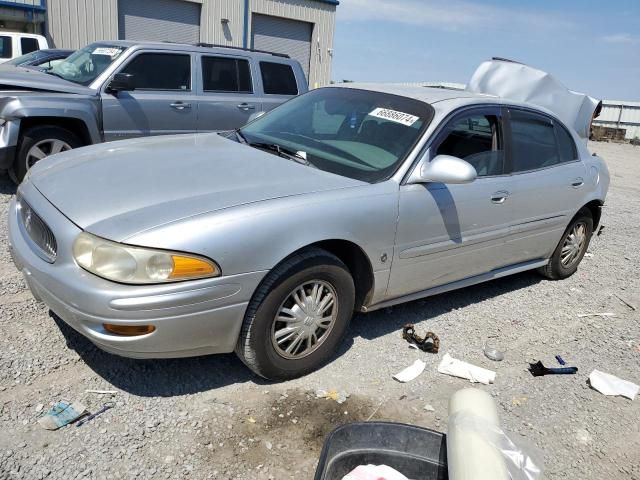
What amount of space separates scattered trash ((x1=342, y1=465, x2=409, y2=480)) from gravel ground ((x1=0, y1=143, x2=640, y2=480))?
0.70 metres

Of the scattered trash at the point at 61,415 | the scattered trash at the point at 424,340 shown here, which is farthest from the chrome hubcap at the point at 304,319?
the scattered trash at the point at 61,415

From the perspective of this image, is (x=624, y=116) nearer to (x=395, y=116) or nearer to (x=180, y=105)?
(x=180, y=105)

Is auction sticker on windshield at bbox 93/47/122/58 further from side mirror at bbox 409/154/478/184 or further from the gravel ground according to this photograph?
side mirror at bbox 409/154/478/184

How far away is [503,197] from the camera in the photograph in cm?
414

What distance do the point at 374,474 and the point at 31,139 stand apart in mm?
5737

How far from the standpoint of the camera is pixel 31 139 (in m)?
6.21

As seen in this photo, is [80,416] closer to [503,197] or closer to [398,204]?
[398,204]

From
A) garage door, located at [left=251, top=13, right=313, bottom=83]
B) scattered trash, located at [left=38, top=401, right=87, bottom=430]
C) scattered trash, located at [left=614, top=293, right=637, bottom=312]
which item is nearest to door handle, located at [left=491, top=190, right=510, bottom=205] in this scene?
scattered trash, located at [left=614, top=293, right=637, bottom=312]

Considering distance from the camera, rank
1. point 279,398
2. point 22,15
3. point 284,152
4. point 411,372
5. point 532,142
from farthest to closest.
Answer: point 22,15 < point 532,142 < point 284,152 < point 411,372 < point 279,398

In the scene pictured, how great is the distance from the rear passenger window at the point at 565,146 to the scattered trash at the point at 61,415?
13.5 feet

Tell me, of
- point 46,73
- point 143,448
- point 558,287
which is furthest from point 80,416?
point 46,73

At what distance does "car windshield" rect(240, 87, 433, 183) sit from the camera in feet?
11.8

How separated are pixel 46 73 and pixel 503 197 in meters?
6.07

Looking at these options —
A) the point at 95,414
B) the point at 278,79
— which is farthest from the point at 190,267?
the point at 278,79
